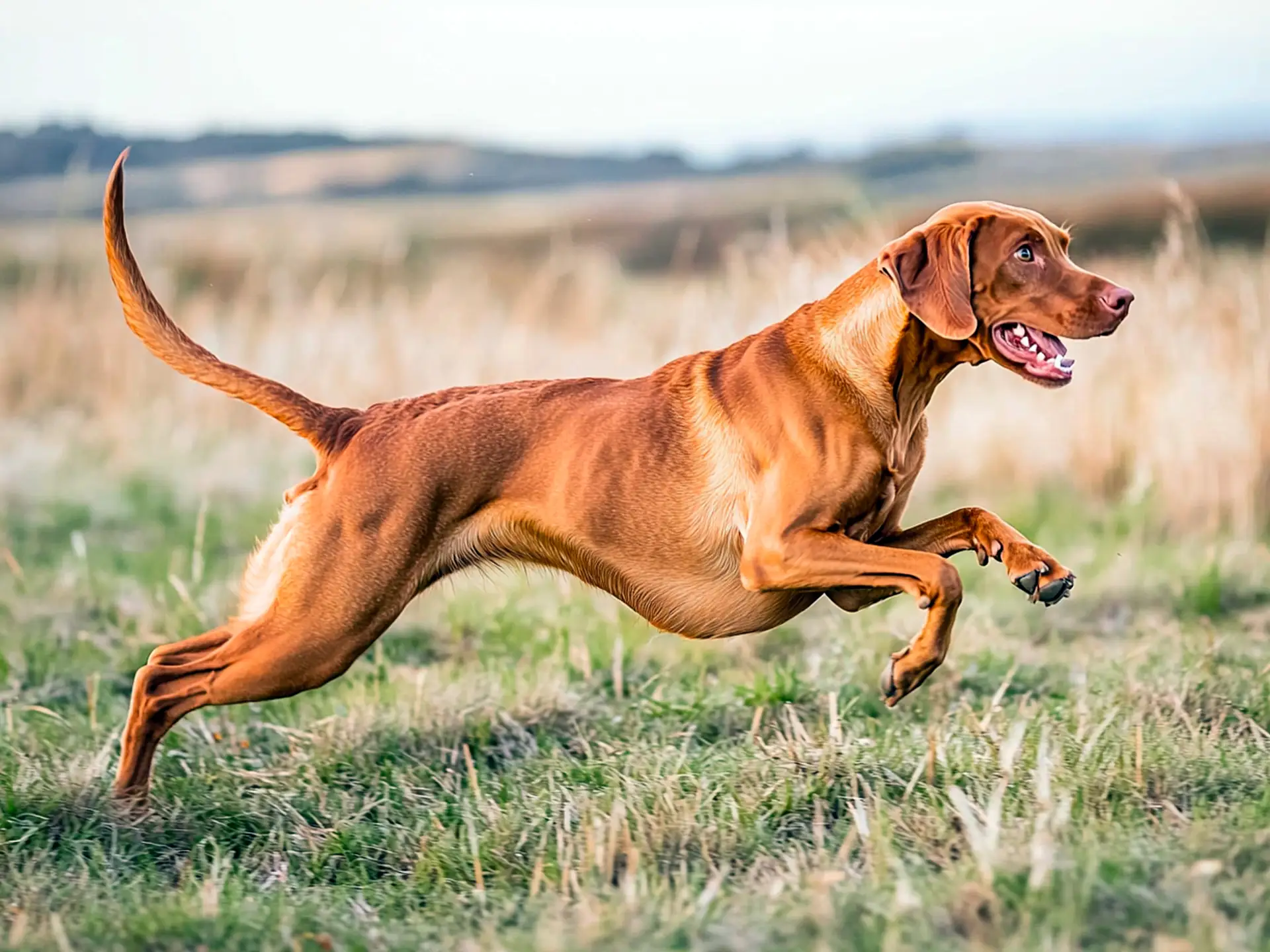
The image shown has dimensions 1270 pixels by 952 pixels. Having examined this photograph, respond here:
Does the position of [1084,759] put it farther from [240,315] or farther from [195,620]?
[240,315]

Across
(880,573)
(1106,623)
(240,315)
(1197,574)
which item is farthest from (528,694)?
(240,315)

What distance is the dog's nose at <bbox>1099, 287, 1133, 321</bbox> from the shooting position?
3.61 metres

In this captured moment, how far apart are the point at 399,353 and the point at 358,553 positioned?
5221mm

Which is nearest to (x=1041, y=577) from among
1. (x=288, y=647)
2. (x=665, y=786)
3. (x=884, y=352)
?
(x=884, y=352)

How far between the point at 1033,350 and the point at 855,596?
2.71ft

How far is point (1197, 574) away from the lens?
6047 millimetres

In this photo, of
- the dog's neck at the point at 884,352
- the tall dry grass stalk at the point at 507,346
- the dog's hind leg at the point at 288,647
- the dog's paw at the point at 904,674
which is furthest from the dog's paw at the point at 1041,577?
the tall dry grass stalk at the point at 507,346

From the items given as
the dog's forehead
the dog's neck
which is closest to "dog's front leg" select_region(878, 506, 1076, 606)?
the dog's neck

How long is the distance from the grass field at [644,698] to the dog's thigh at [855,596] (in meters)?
0.38

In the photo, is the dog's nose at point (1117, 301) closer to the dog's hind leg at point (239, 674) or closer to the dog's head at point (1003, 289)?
the dog's head at point (1003, 289)

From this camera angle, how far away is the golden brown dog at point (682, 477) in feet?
12.0

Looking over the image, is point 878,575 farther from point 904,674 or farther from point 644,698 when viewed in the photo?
point 644,698

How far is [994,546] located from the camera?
386 cm

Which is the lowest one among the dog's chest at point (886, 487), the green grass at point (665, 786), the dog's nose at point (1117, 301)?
the green grass at point (665, 786)
